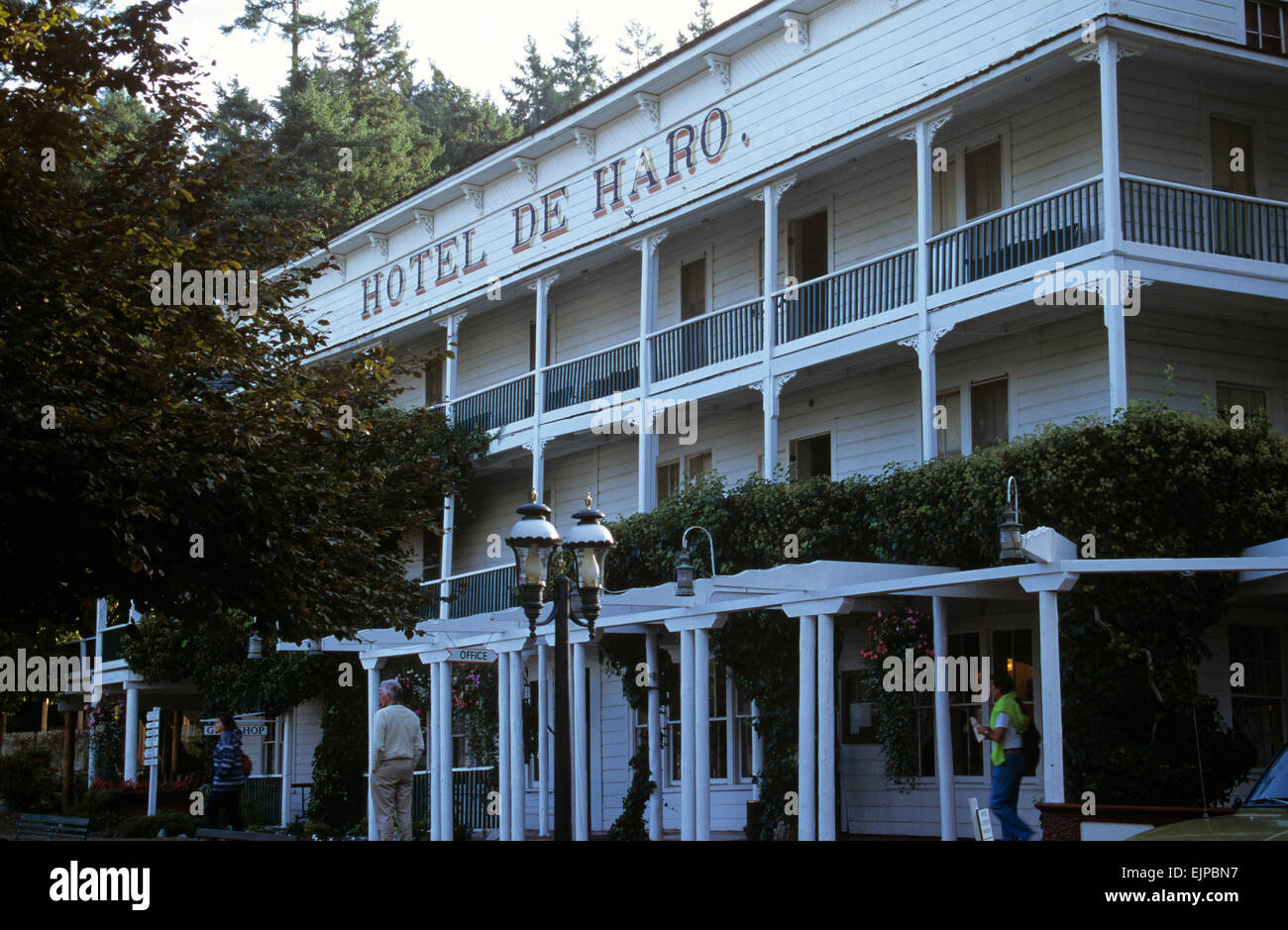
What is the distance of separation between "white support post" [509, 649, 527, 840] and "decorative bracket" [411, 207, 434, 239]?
41.9 ft

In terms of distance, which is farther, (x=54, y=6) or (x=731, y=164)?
(x=731, y=164)

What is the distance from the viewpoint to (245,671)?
33156 millimetres

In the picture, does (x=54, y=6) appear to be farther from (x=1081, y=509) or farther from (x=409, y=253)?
(x=409, y=253)

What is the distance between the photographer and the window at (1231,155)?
66.2 feet

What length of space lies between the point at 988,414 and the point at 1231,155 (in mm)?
4462

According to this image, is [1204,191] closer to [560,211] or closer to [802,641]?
[802,641]

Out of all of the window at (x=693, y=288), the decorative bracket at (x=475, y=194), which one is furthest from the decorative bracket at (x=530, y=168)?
the window at (x=693, y=288)

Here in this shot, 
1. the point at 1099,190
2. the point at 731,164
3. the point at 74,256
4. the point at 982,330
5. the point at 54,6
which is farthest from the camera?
the point at 731,164

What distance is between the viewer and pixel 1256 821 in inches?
317

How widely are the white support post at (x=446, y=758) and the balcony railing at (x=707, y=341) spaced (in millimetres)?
5773

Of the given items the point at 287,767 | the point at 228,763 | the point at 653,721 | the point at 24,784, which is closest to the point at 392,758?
the point at 228,763
